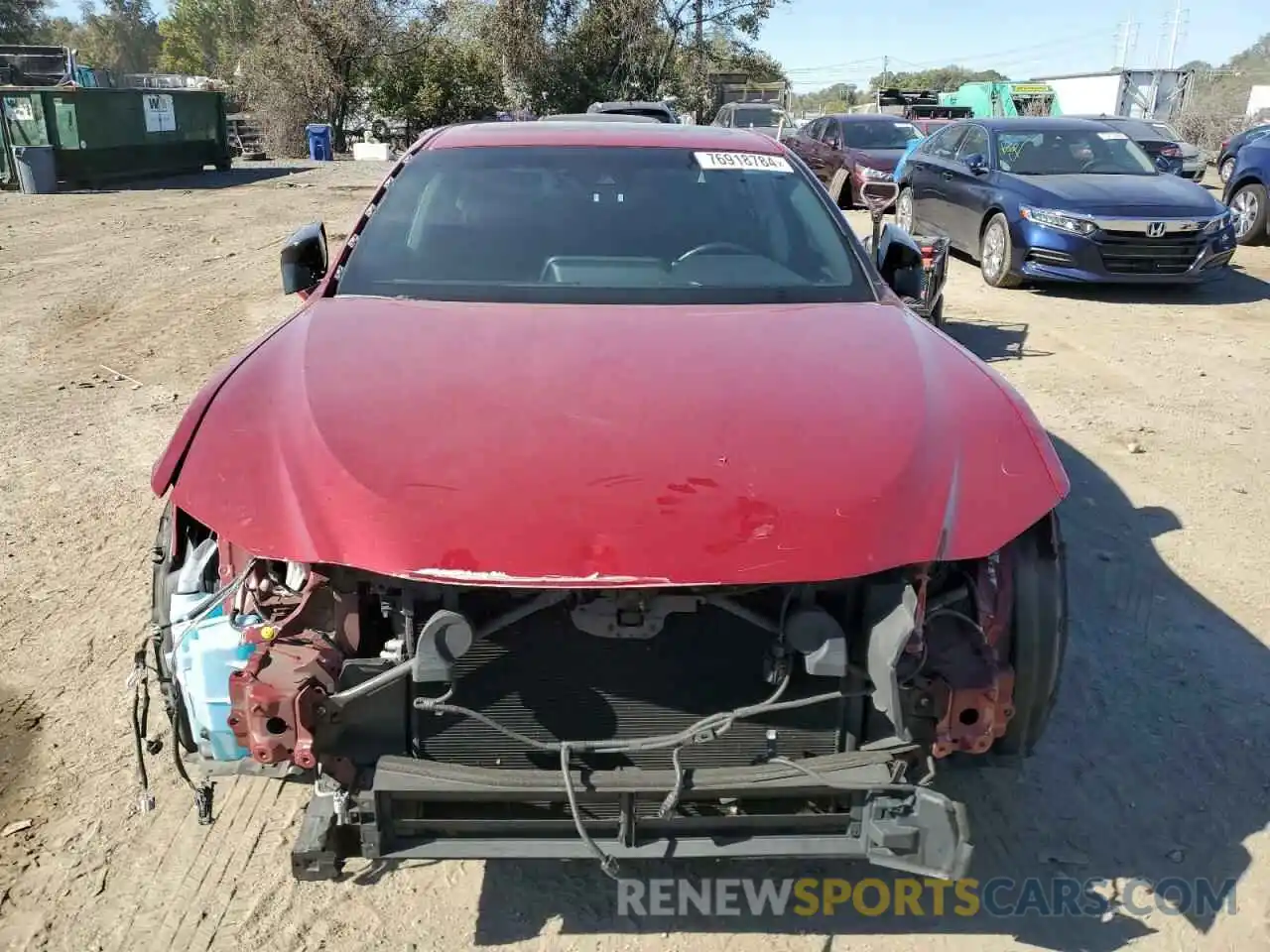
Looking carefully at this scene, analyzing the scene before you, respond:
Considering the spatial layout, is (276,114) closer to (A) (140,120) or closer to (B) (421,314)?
(A) (140,120)

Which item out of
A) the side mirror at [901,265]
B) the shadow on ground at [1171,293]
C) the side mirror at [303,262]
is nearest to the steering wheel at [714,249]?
the side mirror at [901,265]

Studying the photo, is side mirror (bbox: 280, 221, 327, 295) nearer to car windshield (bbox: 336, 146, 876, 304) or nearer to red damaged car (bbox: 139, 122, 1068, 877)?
car windshield (bbox: 336, 146, 876, 304)

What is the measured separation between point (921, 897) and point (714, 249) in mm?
2085

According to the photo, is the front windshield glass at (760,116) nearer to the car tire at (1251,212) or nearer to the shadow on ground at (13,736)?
the car tire at (1251,212)

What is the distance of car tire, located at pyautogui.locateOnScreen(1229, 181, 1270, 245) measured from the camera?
478 inches

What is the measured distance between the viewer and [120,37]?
83188mm

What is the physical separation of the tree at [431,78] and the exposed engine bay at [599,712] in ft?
103

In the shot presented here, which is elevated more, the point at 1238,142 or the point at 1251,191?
the point at 1238,142

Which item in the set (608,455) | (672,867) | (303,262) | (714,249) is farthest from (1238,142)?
(608,455)

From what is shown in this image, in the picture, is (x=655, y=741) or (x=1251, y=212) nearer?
(x=655, y=741)

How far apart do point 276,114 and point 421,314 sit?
99.9ft

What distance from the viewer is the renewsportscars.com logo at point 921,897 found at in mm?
2645

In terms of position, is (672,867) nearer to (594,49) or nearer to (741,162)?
(741,162)

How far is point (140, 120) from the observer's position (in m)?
19.8
